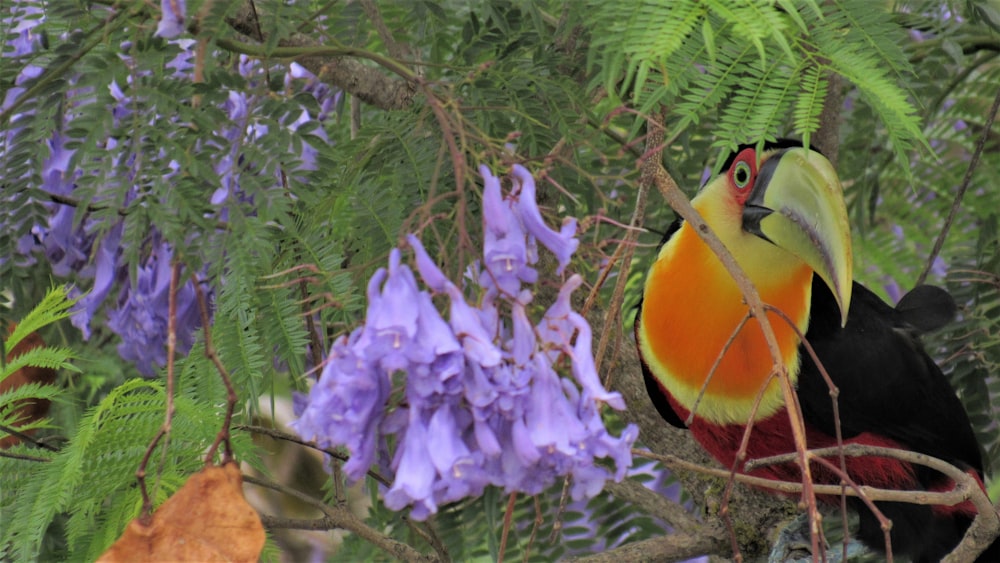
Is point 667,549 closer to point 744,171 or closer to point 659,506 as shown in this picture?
point 659,506

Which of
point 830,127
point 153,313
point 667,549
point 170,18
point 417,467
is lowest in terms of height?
point 667,549

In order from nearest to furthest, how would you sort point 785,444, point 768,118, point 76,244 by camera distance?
point 768,118 < point 76,244 < point 785,444

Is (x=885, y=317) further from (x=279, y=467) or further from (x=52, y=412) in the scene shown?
(x=279, y=467)

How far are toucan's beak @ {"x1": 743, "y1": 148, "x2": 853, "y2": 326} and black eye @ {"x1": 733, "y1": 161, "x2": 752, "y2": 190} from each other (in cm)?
2

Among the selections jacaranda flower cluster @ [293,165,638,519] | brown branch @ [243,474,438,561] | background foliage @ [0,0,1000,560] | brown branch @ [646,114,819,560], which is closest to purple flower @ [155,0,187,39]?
background foliage @ [0,0,1000,560]

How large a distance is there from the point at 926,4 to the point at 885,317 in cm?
36

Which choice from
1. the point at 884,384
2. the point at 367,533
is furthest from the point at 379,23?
the point at 884,384

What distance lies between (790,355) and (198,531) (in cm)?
72

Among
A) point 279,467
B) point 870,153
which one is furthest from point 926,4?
point 279,467

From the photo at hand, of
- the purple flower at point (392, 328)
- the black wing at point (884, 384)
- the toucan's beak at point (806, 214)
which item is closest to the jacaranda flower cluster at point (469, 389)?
the purple flower at point (392, 328)

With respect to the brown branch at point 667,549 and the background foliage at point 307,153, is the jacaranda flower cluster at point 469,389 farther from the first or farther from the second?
the brown branch at point 667,549

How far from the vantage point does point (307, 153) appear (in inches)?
36.5

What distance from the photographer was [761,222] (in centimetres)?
106

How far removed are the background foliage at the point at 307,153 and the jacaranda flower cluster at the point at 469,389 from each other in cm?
3
